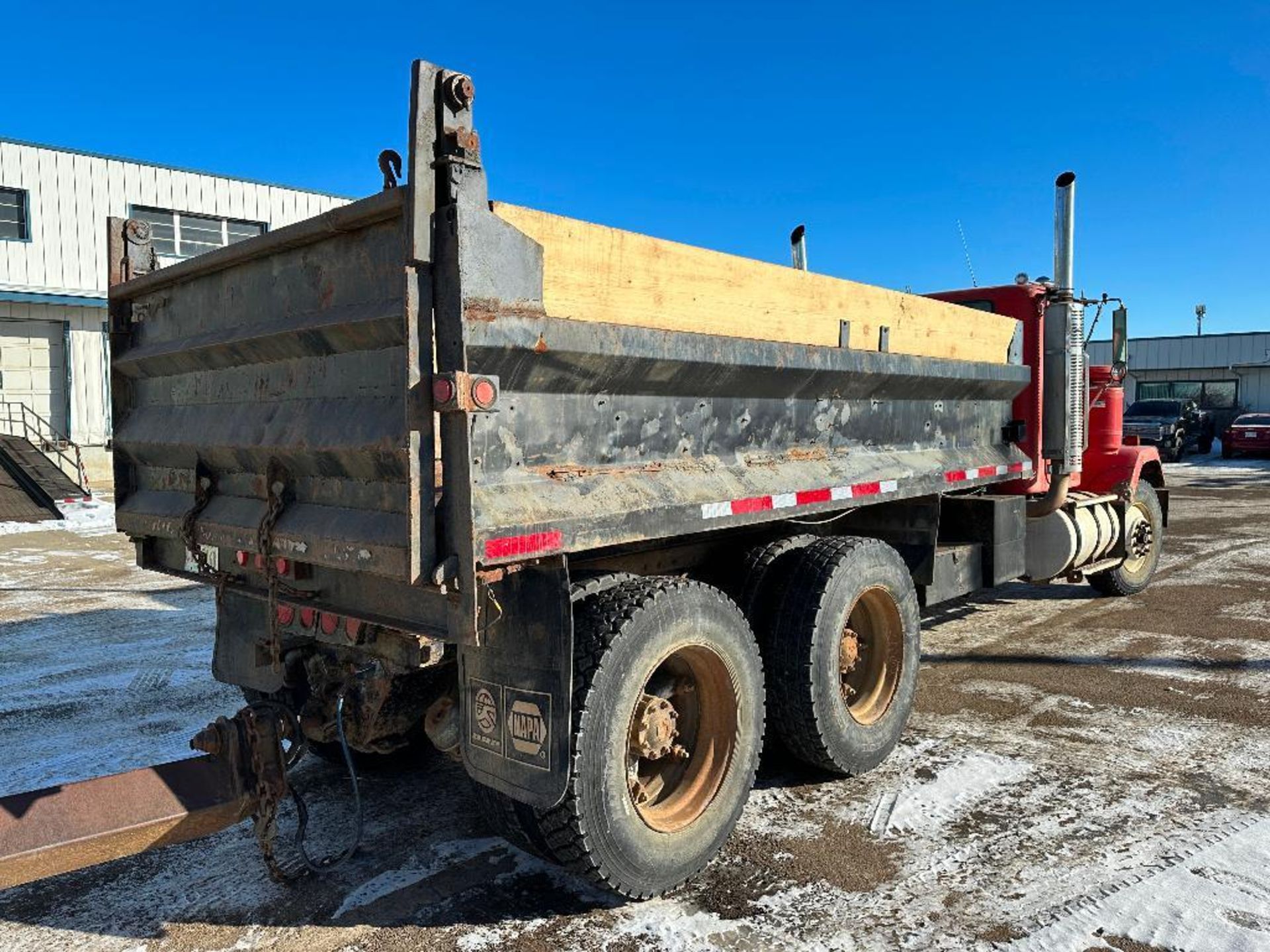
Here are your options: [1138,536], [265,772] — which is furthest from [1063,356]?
[265,772]

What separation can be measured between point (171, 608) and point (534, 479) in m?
6.63

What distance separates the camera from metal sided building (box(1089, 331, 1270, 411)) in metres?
40.5

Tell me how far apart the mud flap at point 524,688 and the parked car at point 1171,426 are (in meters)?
25.4

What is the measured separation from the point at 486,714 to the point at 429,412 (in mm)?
1097

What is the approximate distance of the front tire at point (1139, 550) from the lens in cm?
830

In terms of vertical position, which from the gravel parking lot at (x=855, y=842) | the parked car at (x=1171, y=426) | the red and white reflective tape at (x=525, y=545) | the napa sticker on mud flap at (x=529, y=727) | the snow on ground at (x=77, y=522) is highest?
the parked car at (x=1171, y=426)

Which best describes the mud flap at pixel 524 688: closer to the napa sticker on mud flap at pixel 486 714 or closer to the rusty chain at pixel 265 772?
the napa sticker on mud flap at pixel 486 714

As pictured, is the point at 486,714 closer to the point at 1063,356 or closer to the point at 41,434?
the point at 1063,356

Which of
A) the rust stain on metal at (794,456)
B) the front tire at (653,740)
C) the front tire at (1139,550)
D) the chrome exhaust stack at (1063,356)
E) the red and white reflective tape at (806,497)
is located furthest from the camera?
the front tire at (1139,550)

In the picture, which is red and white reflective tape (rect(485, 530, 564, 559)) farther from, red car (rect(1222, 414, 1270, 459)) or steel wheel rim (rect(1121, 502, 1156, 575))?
red car (rect(1222, 414, 1270, 459))

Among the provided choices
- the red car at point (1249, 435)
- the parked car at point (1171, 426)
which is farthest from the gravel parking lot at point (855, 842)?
the red car at point (1249, 435)

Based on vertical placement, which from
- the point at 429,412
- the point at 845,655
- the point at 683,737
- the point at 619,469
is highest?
the point at 429,412

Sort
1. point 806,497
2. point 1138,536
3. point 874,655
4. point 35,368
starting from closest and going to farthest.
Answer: point 806,497 < point 874,655 < point 1138,536 < point 35,368

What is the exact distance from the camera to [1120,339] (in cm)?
723
